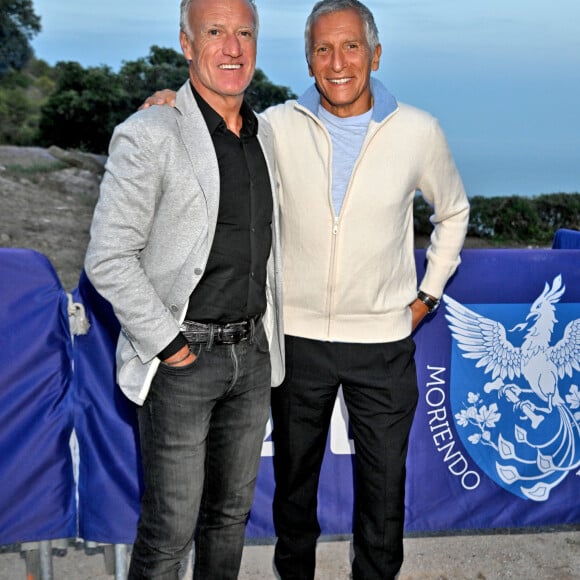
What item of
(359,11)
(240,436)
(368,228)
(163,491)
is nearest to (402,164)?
(368,228)

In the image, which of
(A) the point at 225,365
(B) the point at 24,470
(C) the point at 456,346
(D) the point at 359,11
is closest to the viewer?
(A) the point at 225,365

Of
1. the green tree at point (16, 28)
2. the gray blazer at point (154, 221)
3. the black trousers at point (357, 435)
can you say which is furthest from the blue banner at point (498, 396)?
the green tree at point (16, 28)

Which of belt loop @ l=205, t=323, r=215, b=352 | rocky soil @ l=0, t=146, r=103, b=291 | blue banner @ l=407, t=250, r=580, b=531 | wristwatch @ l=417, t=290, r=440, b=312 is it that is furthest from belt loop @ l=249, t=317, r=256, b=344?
rocky soil @ l=0, t=146, r=103, b=291

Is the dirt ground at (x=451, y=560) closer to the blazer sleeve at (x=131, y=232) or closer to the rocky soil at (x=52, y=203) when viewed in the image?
the blazer sleeve at (x=131, y=232)

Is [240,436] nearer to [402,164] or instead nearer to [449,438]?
[402,164]

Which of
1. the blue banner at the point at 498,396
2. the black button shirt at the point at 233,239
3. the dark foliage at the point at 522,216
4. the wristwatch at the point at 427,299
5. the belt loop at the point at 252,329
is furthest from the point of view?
the dark foliage at the point at 522,216

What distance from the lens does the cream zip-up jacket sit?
3.26 meters

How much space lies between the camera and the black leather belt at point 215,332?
2.88 m

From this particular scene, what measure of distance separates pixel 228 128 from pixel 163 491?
1.29 metres

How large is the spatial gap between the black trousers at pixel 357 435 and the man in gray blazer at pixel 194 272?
1.04 ft

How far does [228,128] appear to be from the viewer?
2.96 m

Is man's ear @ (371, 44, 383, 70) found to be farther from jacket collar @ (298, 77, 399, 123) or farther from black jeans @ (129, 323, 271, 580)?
black jeans @ (129, 323, 271, 580)

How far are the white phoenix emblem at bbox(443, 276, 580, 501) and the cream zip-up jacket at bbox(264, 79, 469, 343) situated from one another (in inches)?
34.1

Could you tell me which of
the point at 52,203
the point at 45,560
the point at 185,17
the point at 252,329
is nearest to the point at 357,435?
the point at 252,329
